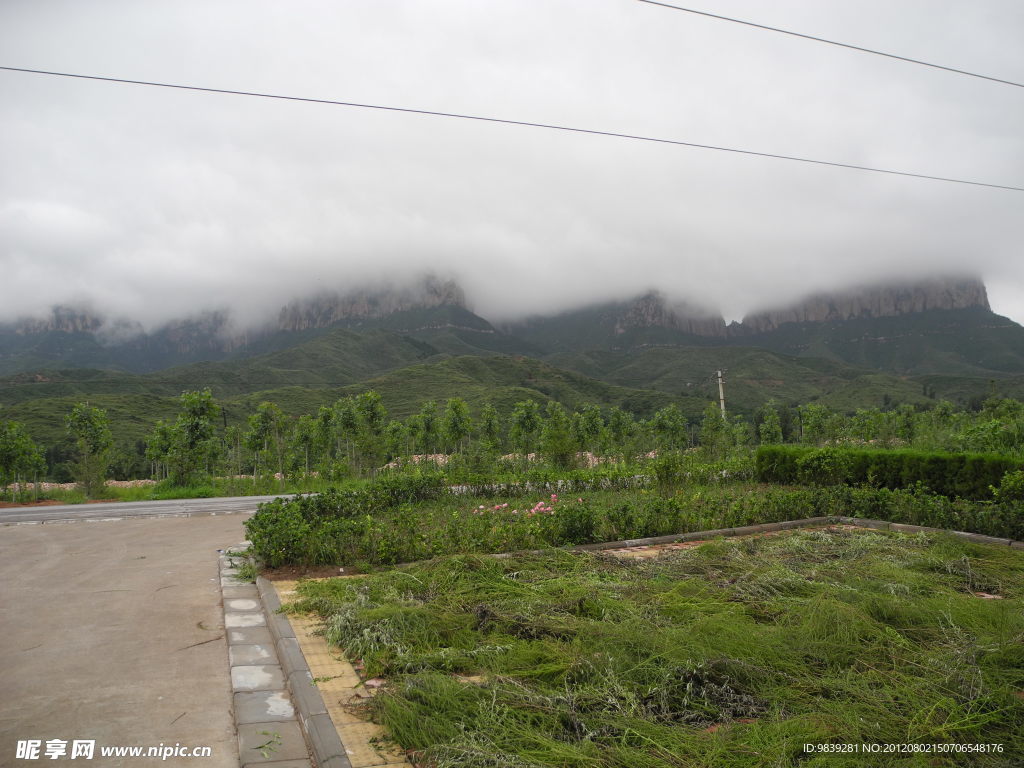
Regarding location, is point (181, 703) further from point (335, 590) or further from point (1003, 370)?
point (1003, 370)

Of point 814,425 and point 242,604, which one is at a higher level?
point 814,425

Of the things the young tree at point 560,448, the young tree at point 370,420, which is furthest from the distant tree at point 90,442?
the young tree at point 560,448

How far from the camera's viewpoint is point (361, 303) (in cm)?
17112

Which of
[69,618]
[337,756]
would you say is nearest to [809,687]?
[337,756]

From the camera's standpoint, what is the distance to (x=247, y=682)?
4.40m

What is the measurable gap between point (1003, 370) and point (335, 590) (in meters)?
124

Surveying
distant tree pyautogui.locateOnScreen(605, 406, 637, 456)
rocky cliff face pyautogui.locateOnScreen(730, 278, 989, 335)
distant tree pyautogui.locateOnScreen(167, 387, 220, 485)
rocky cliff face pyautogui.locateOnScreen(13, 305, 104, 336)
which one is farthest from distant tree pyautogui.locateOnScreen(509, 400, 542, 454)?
rocky cliff face pyautogui.locateOnScreen(13, 305, 104, 336)

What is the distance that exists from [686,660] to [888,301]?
168 metres

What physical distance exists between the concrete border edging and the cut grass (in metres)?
0.32

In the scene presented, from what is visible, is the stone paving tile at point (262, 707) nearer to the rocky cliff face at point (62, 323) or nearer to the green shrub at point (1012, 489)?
the green shrub at point (1012, 489)

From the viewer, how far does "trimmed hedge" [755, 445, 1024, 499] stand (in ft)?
39.0

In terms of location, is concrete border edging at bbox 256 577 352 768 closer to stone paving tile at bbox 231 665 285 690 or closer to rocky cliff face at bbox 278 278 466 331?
stone paving tile at bbox 231 665 285 690

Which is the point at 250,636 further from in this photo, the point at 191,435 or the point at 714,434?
the point at 714,434

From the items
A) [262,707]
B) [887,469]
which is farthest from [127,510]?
[887,469]
